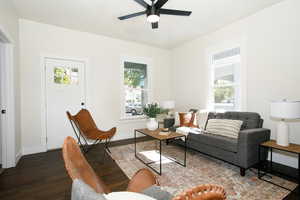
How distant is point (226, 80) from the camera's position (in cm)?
339

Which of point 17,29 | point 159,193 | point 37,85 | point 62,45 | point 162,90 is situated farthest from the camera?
point 162,90

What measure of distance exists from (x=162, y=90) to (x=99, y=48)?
2238mm

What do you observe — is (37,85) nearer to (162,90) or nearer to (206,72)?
(162,90)

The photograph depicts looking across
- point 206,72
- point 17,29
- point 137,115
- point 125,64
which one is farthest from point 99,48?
point 206,72

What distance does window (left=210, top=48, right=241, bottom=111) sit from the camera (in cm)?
319

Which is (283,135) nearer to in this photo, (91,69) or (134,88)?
(134,88)

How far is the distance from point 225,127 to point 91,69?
3.23 m

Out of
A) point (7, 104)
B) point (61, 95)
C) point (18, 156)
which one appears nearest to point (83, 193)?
point (7, 104)

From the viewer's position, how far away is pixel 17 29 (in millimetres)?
2828

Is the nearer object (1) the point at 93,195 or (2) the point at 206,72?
(1) the point at 93,195

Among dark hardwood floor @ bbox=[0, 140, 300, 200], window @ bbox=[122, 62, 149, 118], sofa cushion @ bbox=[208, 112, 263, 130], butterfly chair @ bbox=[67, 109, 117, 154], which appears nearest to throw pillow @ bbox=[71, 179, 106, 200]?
dark hardwood floor @ bbox=[0, 140, 300, 200]

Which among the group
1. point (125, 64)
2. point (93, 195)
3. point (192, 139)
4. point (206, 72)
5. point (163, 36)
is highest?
point (163, 36)

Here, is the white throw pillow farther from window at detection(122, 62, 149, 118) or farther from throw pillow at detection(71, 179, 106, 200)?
throw pillow at detection(71, 179, 106, 200)

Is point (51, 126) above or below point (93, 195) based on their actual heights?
below
